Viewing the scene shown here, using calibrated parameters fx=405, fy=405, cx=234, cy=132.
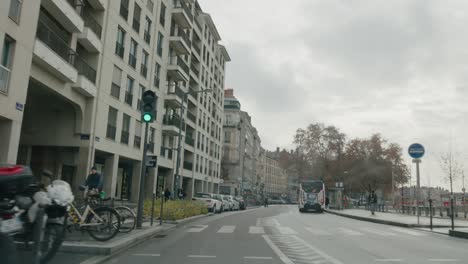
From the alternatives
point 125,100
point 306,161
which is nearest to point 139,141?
point 125,100

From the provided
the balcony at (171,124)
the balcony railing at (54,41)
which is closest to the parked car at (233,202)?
the balcony at (171,124)

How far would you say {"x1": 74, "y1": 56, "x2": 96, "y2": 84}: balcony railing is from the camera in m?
22.8

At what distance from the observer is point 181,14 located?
1540 inches

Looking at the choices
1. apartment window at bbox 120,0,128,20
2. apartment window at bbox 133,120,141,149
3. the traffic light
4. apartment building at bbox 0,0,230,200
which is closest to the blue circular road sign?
the traffic light

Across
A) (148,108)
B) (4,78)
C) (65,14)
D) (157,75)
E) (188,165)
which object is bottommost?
(148,108)

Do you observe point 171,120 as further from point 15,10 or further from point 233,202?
point 15,10

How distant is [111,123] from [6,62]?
12106 millimetres

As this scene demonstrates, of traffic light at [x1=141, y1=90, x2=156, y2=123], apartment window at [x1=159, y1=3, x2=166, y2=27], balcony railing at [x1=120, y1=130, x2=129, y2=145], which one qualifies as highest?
apartment window at [x1=159, y1=3, x2=166, y2=27]

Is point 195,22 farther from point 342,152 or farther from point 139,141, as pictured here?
point 342,152

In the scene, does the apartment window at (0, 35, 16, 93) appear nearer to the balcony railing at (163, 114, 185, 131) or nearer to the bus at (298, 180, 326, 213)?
the balcony railing at (163, 114, 185, 131)

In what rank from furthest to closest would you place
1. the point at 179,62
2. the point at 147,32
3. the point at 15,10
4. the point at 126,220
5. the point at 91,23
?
the point at 179,62 < the point at 147,32 < the point at 91,23 < the point at 15,10 < the point at 126,220

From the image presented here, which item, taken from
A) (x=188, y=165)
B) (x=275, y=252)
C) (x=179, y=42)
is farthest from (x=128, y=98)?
(x=275, y=252)

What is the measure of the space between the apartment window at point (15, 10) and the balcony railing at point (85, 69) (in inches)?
295

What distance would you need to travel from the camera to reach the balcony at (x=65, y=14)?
60.4ft
